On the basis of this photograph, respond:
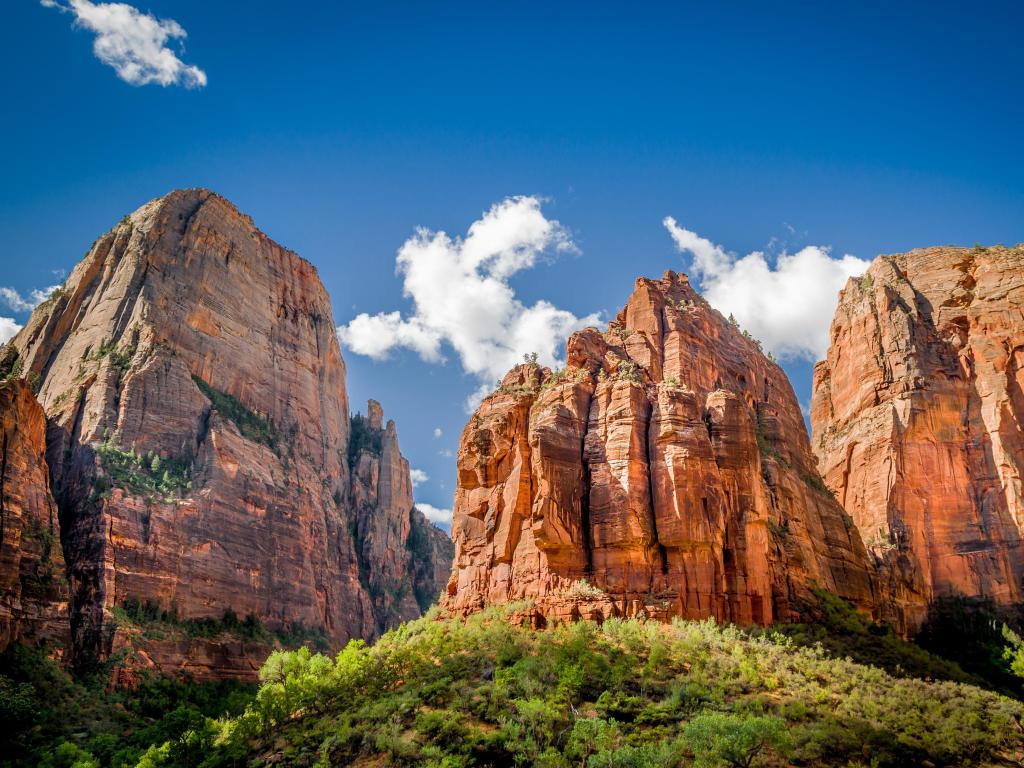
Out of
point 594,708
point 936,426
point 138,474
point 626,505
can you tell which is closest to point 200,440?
point 138,474

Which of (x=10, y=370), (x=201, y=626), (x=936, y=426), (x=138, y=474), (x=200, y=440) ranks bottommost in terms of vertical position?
(x=201, y=626)

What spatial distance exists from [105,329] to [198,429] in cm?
1779

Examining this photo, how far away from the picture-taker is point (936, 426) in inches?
3327

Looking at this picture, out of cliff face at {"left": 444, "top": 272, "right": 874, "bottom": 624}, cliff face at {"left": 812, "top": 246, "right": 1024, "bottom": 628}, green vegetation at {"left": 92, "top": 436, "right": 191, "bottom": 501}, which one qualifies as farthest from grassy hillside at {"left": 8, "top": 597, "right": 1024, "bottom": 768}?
cliff face at {"left": 812, "top": 246, "right": 1024, "bottom": 628}

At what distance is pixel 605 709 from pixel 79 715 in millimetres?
41459

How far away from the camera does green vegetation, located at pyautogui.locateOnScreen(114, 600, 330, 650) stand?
7294 cm

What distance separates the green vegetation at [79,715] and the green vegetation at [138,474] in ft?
63.5

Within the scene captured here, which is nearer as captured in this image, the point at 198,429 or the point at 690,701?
the point at 690,701

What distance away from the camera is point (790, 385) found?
86125mm

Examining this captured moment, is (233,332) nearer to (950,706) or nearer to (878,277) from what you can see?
(878,277)

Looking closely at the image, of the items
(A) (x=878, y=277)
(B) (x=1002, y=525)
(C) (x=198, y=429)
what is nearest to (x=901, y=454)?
(B) (x=1002, y=525)

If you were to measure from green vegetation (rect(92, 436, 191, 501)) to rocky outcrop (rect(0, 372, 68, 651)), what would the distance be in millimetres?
7613

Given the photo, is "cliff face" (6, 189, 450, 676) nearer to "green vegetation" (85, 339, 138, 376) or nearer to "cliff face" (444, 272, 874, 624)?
"green vegetation" (85, 339, 138, 376)

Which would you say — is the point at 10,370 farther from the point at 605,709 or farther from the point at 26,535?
the point at 605,709
